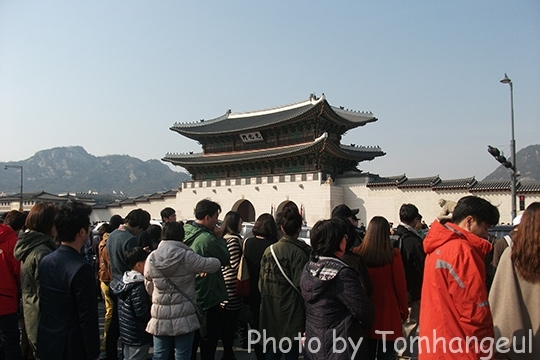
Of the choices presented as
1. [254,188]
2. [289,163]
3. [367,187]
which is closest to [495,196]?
[367,187]

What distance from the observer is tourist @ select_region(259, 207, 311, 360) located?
3691mm

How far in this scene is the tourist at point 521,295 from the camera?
2.60 m

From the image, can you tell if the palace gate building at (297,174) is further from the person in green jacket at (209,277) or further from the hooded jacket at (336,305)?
the hooded jacket at (336,305)

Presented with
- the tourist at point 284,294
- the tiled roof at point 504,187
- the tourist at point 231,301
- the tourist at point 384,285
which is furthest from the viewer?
the tiled roof at point 504,187

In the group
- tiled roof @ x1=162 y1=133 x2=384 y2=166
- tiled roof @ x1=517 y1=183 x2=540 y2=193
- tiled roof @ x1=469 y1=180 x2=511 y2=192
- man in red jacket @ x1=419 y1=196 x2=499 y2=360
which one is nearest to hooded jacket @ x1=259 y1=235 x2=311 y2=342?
man in red jacket @ x1=419 y1=196 x2=499 y2=360

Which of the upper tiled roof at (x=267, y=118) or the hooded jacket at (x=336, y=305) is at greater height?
the upper tiled roof at (x=267, y=118)

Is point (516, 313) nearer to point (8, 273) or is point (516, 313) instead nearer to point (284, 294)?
point (284, 294)

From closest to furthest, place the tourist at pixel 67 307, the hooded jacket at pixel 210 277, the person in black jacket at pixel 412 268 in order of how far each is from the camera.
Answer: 1. the tourist at pixel 67 307
2. the hooded jacket at pixel 210 277
3. the person in black jacket at pixel 412 268

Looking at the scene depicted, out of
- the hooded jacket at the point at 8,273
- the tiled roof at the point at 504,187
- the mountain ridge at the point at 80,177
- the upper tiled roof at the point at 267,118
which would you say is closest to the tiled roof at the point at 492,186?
the tiled roof at the point at 504,187

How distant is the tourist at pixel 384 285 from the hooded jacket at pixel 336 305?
3.00 feet

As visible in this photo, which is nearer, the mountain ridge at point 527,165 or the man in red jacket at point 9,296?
the man in red jacket at point 9,296

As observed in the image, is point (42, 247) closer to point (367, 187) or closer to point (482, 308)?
point (482, 308)

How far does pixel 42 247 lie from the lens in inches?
149

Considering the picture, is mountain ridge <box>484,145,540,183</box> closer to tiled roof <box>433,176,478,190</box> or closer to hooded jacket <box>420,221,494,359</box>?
tiled roof <box>433,176,478,190</box>
